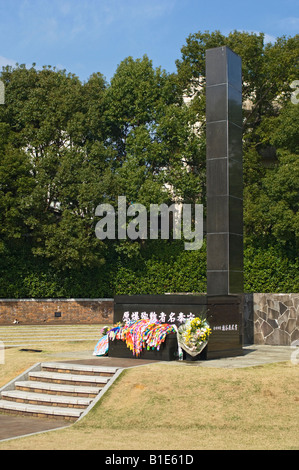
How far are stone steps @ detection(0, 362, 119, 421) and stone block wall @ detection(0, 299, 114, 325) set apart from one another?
804 inches

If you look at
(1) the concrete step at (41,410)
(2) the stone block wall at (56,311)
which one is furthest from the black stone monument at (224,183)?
(2) the stone block wall at (56,311)

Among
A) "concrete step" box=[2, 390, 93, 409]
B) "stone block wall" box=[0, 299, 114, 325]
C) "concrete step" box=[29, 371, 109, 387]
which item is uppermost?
"stone block wall" box=[0, 299, 114, 325]

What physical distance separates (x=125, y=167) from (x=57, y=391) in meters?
23.5

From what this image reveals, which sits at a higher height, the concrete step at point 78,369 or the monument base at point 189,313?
the monument base at point 189,313

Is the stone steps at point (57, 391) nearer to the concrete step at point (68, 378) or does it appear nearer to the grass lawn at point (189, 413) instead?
the concrete step at point (68, 378)

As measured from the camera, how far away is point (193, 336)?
15977mm

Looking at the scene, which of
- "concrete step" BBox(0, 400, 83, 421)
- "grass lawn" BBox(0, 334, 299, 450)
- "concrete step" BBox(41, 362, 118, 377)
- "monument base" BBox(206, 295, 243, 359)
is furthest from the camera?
"monument base" BBox(206, 295, 243, 359)

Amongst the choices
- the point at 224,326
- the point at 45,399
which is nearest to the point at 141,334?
the point at 224,326

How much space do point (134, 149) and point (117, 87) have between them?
166 inches

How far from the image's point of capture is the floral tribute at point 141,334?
16.1 metres

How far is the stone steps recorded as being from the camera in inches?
521

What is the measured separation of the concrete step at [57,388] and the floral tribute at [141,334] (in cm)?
256

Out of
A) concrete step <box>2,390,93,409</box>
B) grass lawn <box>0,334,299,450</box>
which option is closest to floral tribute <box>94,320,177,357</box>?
grass lawn <box>0,334,299,450</box>

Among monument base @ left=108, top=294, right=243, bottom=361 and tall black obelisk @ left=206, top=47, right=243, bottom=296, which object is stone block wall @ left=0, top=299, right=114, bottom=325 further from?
monument base @ left=108, top=294, right=243, bottom=361
